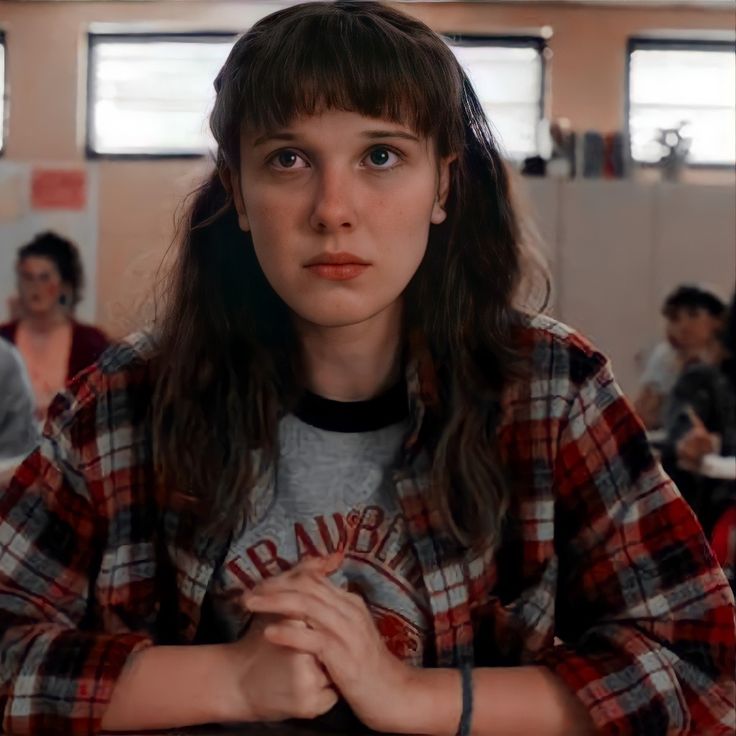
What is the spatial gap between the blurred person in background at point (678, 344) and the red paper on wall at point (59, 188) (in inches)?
19.4

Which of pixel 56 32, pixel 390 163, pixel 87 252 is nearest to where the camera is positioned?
pixel 390 163

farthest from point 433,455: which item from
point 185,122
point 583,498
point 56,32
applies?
point 56,32

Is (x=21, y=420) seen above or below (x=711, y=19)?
below

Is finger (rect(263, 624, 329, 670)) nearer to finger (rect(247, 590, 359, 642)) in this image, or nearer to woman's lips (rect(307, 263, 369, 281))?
finger (rect(247, 590, 359, 642))

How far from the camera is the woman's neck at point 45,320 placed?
80cm

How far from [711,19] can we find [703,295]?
0.74 feet

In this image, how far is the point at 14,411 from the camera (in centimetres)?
76

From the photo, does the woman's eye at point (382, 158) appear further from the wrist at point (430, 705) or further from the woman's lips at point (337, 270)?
the wrist at point (430, 705)

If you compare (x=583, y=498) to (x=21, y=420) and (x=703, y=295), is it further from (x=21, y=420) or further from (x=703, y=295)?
(x=21, y=420)

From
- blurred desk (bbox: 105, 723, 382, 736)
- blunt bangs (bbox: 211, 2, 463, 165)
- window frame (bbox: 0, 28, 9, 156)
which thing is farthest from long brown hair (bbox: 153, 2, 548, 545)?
window frame (bbox: 0, 28, 9, 156)

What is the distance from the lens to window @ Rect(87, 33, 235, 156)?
69cm

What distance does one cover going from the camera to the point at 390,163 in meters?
0.49

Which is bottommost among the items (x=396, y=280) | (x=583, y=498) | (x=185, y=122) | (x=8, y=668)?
(x=8, y=668)

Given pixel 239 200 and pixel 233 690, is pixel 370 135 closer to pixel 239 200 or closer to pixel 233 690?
pixel 239 200
